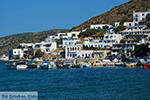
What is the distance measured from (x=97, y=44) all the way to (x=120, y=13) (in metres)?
45.4

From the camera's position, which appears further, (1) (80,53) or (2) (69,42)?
(2) (69,42)

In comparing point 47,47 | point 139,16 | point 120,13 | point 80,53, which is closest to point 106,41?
point 80,53

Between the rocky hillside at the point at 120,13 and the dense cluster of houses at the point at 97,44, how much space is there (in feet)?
49.2

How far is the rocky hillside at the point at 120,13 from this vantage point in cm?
15575

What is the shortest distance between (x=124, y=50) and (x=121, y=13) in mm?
53641

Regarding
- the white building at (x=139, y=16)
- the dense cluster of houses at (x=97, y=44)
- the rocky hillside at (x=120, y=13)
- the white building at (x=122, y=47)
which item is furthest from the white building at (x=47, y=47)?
the white building at (x=139, y=16)

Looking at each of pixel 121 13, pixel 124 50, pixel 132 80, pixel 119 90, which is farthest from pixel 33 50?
pixel 119 90

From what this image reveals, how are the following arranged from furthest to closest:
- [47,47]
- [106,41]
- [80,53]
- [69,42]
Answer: [47,47], [69,42], [106,41], [80,53]

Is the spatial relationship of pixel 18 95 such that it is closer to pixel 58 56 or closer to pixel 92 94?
pixel 92 94

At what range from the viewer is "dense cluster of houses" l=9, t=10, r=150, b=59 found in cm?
11331

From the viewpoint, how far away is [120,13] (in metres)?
162

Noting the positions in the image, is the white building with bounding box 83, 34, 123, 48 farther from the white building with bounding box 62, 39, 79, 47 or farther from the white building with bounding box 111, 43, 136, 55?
the white building with bounding box 62, 39, 79, 47

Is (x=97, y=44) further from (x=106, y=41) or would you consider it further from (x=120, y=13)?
(x=120, y=13)

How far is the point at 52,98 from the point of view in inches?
1676
